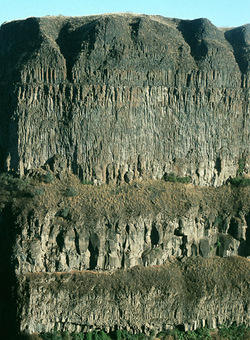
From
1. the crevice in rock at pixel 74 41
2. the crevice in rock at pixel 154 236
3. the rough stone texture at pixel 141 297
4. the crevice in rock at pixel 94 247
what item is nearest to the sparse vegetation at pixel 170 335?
the rough stone texture at pixel 141 297

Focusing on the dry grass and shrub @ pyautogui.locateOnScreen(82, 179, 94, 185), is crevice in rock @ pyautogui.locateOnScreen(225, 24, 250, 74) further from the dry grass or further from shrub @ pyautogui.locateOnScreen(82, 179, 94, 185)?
shrub @ pyautogui.locateOnScreen(82, 179, 94, 185)

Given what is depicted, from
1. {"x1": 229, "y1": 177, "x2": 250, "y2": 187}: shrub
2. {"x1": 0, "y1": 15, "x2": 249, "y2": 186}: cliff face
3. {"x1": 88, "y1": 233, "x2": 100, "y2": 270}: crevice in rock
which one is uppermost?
{"x1": 0, "y1": 15, "x2": 249, "y2": 186}: cliff face

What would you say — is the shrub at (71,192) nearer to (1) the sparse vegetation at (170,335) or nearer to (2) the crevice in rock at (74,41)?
(2) the crevice in rock at (74,41)

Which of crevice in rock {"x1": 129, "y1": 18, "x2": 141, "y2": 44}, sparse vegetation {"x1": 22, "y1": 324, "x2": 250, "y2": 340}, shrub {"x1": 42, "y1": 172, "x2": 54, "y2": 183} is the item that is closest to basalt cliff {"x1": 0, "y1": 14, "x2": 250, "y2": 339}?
shrub {"x1": 42, "y1": 172, "x2": 54, "y2": 183}

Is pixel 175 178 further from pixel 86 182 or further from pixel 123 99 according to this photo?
pixel 123 99

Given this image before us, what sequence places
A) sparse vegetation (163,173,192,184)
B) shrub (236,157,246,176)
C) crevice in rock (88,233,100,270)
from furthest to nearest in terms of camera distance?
shrub (236,157,246,176) < sparse vegetation (163,173,192,184) < crevice in rock (88,233,100,270)

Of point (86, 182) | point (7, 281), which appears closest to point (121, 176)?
point (86, 182)

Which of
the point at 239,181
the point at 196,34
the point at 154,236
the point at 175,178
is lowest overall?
the point at 154,236
